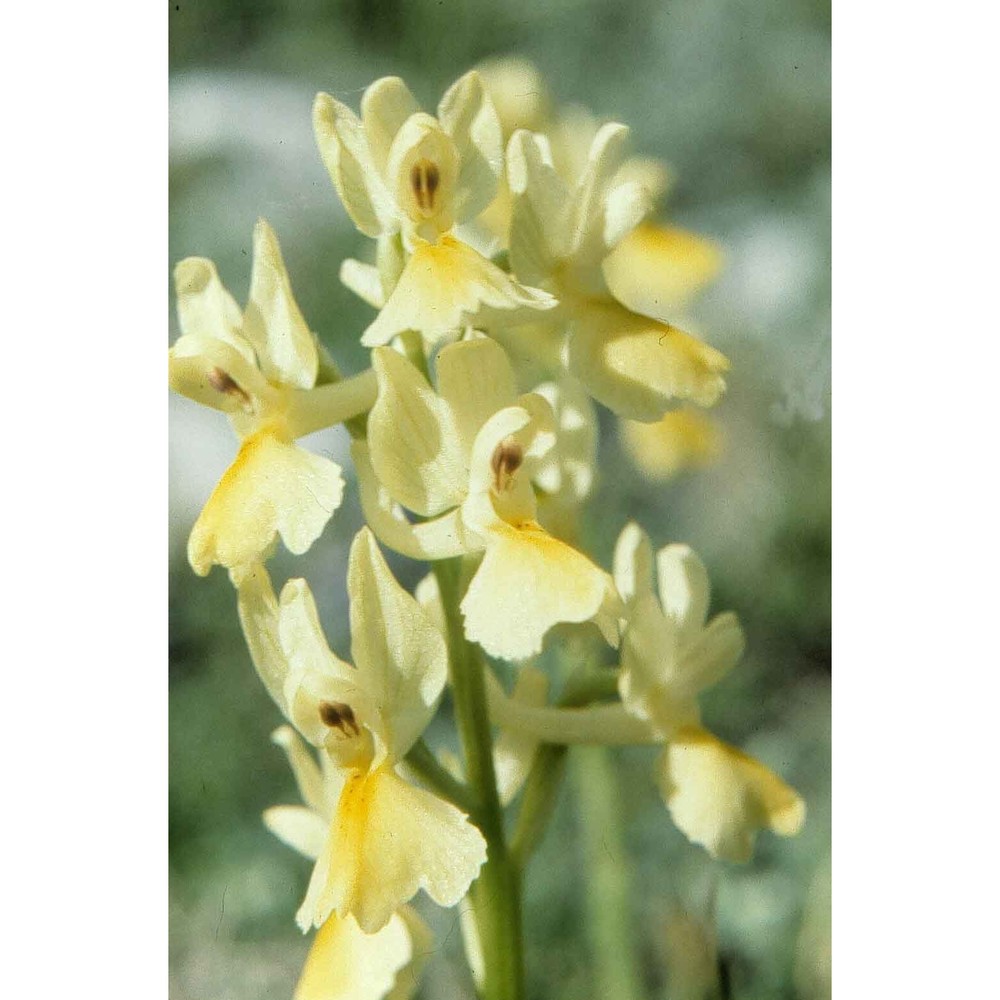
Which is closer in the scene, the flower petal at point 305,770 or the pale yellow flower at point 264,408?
the pale yellow flower at point 264,408

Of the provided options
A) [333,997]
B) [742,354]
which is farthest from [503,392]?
[333,997]

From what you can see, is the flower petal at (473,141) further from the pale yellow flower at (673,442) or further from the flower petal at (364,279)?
the pale yellow flower at (673,442)

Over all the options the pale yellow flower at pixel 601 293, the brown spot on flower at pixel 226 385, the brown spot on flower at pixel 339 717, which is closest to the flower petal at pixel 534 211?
the pale yellow flower at pixel 601 293

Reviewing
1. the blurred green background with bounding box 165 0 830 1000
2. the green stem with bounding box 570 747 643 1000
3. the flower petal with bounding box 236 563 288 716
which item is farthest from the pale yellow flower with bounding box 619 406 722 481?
the flower petal with bounding box 236 563 288 716

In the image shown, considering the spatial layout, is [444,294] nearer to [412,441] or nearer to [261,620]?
[412,441]

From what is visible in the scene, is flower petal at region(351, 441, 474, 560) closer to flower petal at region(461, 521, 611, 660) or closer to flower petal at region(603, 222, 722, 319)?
flower petal at region(461, 521, 611, 660)

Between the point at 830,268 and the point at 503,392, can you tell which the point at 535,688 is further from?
the point at 830,268

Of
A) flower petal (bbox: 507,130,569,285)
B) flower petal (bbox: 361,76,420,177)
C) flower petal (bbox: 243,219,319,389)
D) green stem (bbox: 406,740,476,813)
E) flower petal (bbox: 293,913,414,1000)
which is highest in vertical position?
flower petal (bbox: 361,76,420,177)
